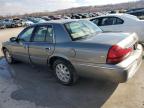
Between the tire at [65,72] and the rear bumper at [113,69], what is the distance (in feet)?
0.77

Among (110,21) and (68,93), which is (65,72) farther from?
(110,21)

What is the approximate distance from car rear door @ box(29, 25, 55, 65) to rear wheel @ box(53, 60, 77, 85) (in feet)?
1.23

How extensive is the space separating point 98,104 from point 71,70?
3.55ft

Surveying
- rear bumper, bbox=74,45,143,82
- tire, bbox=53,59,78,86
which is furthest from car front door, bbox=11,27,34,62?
rear bumper, bbox=74,45,143,82

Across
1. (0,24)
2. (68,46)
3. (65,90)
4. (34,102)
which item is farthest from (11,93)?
(0,24)

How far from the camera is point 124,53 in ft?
13.9

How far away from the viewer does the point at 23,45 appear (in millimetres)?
6336

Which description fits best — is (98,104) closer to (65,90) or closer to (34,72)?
(65,90)

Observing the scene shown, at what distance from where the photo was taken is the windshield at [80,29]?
4.99 metres

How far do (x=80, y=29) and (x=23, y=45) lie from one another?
2.01m

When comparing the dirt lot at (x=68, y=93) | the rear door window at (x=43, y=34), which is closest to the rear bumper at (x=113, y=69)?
the dirt lot at (x=68, y=93)

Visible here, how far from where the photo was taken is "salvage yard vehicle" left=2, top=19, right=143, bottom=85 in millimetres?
4141

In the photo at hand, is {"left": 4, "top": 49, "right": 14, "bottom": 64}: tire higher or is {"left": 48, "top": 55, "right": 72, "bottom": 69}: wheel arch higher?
{"left": 48, "top": 55, "right": 72, "bottom": 69}: wheel arch

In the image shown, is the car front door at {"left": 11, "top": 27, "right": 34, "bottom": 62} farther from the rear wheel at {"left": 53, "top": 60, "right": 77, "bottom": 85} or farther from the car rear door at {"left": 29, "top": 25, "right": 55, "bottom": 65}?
the rear wheel at {"left": 53, "top": 60, "right": 77, "bottom": 85}
